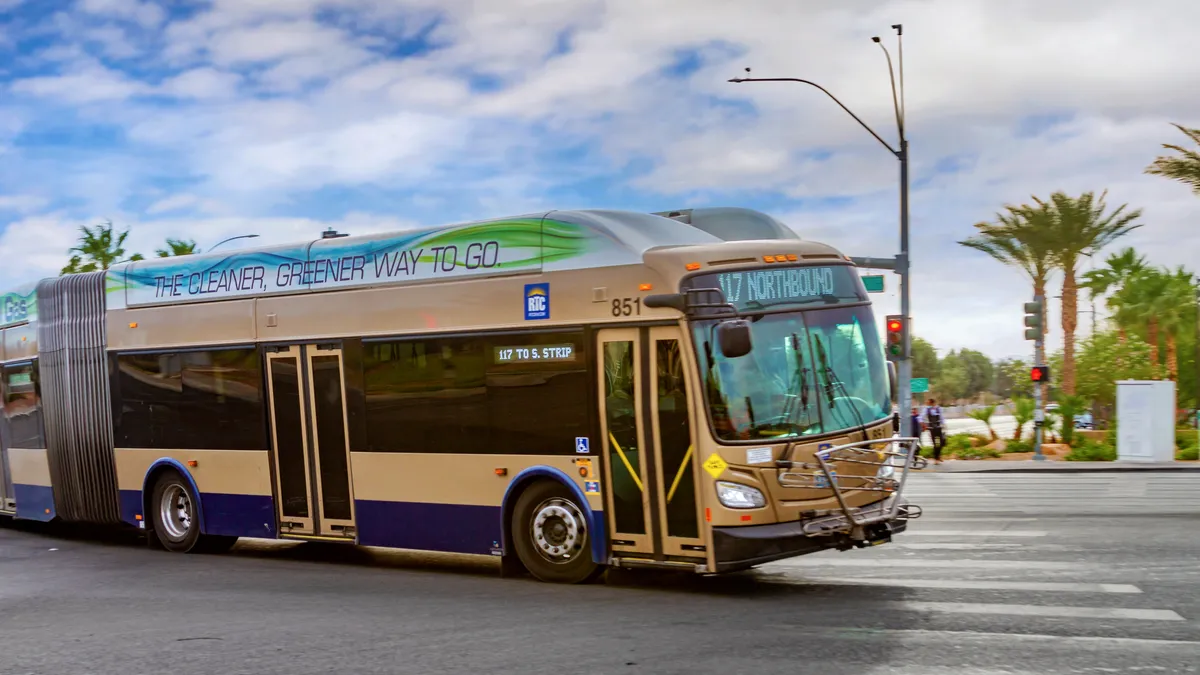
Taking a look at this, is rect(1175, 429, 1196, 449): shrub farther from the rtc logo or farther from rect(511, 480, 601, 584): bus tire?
the rtc logo

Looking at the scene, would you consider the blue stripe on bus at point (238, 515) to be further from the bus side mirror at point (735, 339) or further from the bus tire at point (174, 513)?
the bus side mirror at point (735, 339)

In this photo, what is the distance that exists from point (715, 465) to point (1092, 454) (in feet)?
81.3

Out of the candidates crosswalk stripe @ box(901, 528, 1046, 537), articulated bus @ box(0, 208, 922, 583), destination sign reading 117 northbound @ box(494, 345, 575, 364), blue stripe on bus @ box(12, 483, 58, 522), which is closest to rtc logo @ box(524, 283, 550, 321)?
articulated bus @ box(0, 208, 922, 583)

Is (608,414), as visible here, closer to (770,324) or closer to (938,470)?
(770,324)

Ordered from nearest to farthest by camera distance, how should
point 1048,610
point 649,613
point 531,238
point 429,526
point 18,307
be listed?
point 1048,610
point 649,613
point 531,238
point 429,526
point 18,307

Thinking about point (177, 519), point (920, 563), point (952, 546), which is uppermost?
point (177, 519)

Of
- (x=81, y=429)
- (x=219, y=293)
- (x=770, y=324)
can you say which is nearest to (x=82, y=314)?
(x=81, y=429)

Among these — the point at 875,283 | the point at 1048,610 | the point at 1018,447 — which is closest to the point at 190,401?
the point at 1048,610

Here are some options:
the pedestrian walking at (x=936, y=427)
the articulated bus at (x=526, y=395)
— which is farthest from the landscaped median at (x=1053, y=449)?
the articulated bus at (x=526, y=395)

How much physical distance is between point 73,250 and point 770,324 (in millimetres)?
47599

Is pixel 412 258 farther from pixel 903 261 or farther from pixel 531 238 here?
pixel 903 261

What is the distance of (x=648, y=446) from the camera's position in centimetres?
1038

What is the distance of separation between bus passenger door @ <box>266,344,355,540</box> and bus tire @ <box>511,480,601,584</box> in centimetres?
228

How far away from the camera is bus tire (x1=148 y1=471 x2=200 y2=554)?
48.6 feet
